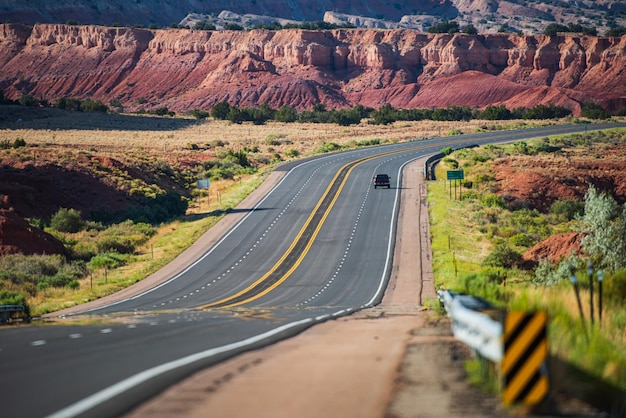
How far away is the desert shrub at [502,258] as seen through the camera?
Result: 47.7 metres

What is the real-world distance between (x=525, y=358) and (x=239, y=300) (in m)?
29.4

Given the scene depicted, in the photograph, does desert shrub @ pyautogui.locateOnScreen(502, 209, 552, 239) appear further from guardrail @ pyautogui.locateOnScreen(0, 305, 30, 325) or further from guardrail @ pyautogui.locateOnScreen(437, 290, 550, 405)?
guardrail @ pyautogui.locateOnScreen(437, 290, 550, 405)

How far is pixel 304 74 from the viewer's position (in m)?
197

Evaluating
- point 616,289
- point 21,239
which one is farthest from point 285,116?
point 616,289

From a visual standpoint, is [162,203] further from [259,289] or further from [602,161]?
[602,161]

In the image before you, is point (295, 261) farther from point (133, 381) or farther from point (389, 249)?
point (133, 381)

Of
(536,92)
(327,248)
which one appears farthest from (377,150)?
(536,92)

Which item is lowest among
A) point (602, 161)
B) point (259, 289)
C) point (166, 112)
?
point (259, 289)

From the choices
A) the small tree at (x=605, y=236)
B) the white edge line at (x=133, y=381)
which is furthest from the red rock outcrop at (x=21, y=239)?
the white edge line at (x=133, y=381)

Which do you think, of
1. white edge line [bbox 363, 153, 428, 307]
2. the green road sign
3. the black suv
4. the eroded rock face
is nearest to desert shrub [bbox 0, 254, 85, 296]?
white edge line [bbox 363, 153, 428, 307]

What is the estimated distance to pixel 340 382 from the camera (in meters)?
11.5

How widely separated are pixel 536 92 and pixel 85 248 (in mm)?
134445

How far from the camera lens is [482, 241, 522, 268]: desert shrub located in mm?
47684

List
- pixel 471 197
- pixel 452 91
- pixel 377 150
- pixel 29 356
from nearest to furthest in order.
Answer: pixel 29 356 → pixel 471 197 → pixel 377 150 → pixel 452 91
